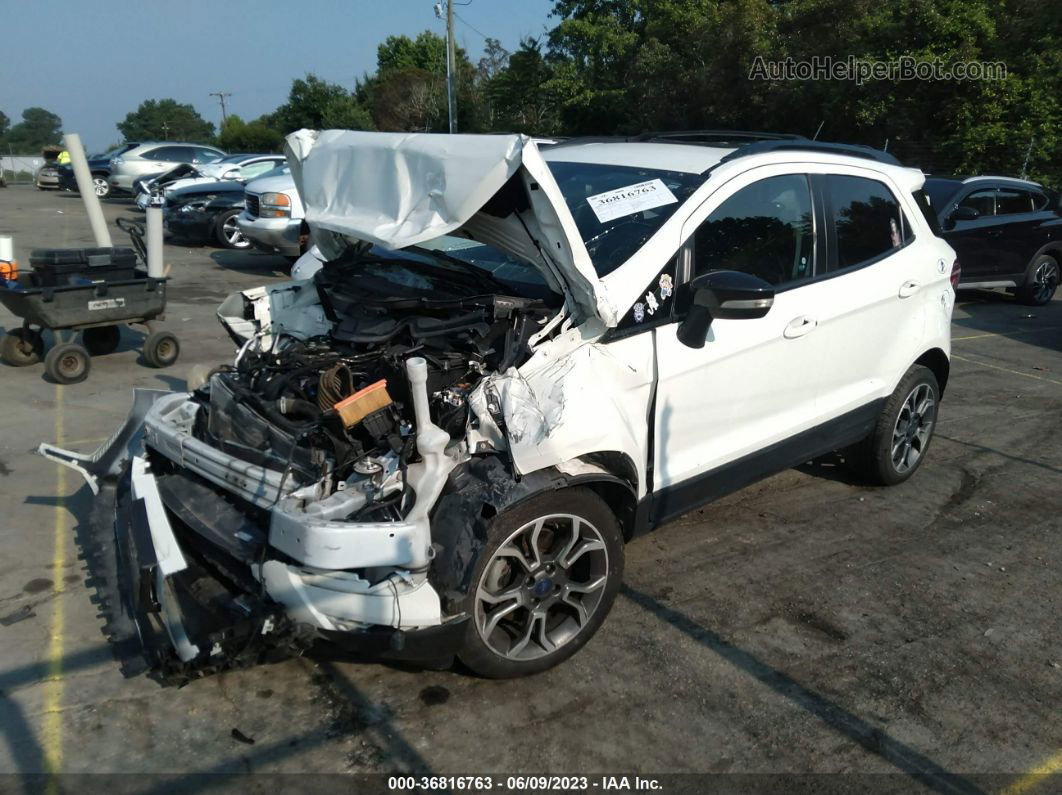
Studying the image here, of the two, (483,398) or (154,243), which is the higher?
(154,243)

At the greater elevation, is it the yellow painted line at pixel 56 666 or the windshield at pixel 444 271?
the windshield at pixel 444 271

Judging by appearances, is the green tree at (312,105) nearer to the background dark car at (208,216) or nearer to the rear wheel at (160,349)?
the background dark car at (208,216)

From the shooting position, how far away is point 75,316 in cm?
702

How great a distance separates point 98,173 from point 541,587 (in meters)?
27.3

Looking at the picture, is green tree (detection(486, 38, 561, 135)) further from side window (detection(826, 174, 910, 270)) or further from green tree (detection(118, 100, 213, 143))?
green tree (detection(118, 100, 213, 143))

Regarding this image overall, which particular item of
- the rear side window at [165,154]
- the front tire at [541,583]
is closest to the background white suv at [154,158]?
the rear side window at [165,154]

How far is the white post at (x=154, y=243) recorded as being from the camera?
745cm

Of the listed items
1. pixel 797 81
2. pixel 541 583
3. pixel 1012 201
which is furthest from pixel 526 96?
pixel 541 583

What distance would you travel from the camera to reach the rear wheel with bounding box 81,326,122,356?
26.4ft

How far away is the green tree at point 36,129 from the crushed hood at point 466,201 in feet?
374

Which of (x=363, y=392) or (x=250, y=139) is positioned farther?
(x=250, y=139)

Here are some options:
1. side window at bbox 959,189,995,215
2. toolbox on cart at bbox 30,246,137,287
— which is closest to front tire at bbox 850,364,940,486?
toolbox on cart at bbox 30,246,137,287

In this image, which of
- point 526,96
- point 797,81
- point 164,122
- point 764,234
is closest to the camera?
point 764,234

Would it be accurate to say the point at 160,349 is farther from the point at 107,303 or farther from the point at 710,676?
the point at 710,676
